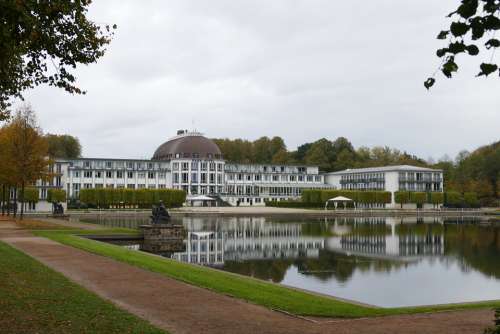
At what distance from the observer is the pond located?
18.2 metres

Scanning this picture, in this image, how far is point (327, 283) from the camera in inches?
760

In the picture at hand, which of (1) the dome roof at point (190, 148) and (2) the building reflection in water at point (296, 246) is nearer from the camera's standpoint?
(2) the building reflection in water at point (296, 246)

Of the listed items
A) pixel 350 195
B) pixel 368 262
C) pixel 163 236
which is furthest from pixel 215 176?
pixel 368 262

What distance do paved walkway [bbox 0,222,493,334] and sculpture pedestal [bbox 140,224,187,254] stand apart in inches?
604

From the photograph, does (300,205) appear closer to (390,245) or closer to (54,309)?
(390,245)

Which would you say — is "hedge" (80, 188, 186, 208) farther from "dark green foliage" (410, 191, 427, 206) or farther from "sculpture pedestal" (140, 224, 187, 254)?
"sculpture pedestal" (140, 224, 187, 254)

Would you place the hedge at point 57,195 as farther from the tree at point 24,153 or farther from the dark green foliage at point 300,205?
the dark green foliage at point 300,205

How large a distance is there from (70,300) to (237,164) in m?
106

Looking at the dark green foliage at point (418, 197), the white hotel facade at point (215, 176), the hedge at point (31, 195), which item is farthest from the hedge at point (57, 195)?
the dark green foliage at point (418, 197)

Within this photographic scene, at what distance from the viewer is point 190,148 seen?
10975cm

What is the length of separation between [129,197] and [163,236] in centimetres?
5284

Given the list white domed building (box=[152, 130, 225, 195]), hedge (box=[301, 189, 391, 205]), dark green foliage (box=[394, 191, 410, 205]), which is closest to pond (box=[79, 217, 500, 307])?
hedge (box=[301, 189, 391, 205])

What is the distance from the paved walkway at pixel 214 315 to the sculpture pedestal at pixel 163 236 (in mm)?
15339

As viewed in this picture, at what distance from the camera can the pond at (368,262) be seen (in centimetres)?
1823
